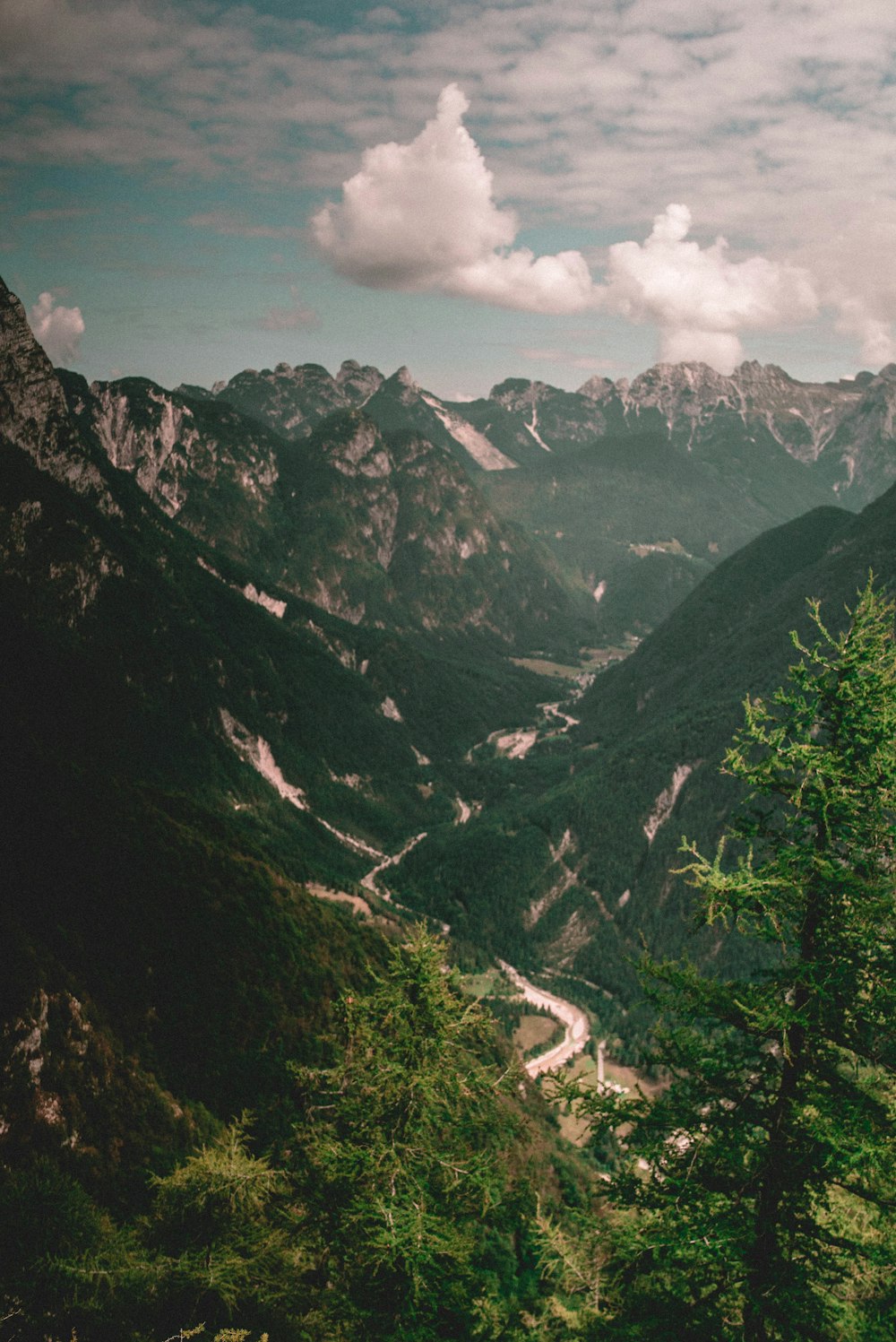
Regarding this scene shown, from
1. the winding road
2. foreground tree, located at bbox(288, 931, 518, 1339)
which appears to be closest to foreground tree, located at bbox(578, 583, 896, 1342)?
foreground tree, located at bbox(288, 931, 518, 1339)

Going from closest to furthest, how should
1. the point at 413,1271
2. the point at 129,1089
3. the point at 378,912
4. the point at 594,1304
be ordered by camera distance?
the point at 413,1271, the point at 594,1304, the point at 129,1089, the point at 378,912

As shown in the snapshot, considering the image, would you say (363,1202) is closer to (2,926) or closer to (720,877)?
(720,877)

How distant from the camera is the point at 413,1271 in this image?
17750mm

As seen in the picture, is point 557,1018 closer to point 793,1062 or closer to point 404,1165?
point 404,1165

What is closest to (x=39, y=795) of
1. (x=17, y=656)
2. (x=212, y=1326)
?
(x=17, y=656)

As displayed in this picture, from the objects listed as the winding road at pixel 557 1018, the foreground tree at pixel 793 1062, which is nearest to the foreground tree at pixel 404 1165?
the foreground tree at pixel 793 1062

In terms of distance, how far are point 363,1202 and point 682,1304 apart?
7206 mm

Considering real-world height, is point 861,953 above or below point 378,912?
above

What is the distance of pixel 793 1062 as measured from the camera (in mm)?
15312

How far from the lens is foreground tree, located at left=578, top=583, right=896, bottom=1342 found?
1491cm

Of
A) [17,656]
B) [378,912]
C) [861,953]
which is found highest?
[17,656]

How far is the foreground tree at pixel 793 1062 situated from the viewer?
1491 centimetres

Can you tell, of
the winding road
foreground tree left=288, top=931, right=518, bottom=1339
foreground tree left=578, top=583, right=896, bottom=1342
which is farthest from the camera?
the winding road

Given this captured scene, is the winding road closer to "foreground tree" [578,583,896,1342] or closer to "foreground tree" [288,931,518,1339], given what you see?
"foreground tree" [288,931,518,1339]
